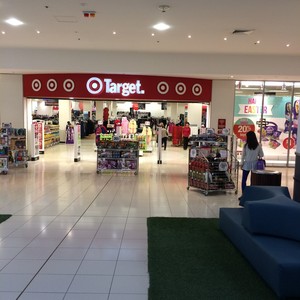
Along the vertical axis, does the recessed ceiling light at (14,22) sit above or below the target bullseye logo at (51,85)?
above

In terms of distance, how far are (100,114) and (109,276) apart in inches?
801

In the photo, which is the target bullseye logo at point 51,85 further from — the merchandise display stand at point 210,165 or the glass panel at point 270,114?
the glass panel at point 270,114

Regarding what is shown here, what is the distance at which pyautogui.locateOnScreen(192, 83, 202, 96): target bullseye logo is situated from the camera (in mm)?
12348

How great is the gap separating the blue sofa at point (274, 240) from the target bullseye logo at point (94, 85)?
840 centimetres

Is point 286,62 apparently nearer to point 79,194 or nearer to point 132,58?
point 132,58

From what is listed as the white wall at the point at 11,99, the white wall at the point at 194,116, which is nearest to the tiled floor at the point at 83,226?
the white wall at the point at 11,99

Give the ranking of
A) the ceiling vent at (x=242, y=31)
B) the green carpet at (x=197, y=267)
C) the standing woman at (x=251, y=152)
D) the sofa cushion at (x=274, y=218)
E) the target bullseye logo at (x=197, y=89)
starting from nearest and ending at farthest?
the green carpet at (x=197, y=267) < the sofa cushion at (x=274, y=218) < the standing woman at (x=251, y=152) < the ceiling vent at (x=242, y=31) < the target bullseye logo at (x=197, y=89)

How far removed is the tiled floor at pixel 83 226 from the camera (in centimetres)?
365

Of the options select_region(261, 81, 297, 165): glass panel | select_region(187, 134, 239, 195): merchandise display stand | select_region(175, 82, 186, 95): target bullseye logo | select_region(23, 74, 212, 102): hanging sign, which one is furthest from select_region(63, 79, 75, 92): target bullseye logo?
select_region(261, 81, 297, 165): glass panel

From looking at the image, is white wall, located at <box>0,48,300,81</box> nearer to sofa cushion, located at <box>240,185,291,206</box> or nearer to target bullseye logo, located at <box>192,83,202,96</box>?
target bullseye logo, located at <box>192,83,202,96</box>

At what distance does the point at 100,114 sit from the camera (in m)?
23.6

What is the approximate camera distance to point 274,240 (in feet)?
12.8

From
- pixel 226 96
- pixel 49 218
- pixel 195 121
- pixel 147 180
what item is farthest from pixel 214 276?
pixel 195 121

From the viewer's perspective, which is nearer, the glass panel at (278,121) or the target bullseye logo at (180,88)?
the target bullseye logo at (180,88)
